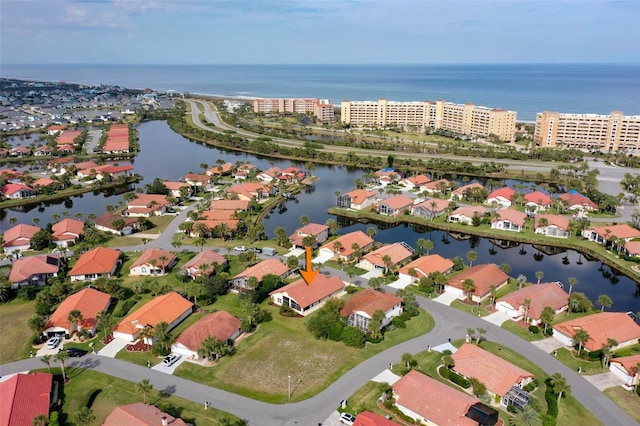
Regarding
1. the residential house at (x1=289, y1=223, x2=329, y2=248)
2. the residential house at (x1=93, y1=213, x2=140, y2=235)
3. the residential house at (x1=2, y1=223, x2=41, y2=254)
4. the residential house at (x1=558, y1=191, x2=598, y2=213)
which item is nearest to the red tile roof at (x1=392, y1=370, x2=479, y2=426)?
the residential house at (x1=289, y1=223, x2=329, y2=248)

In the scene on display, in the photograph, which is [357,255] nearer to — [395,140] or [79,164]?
[79,164]

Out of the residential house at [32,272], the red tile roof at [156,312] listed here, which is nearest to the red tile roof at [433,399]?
the red tile roof at [156,312]

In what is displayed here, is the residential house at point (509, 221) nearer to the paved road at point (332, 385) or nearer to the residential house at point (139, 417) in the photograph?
the paved road at point (332, 385)

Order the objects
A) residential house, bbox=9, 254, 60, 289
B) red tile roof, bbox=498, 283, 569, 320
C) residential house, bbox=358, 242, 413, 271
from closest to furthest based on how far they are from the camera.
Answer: red tile roof, bbox=498, 283, 569, 320
residential house, bbox=9, 254, 60, 289
residential house, bbox=358, 242, 413, 271

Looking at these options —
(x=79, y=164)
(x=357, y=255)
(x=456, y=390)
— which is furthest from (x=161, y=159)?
(x=456, y=390)

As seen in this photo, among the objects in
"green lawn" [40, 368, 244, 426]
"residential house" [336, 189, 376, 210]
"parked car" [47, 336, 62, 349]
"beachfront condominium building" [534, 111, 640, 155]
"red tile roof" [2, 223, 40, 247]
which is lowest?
"green lawn" [40, 368, 244, 426]

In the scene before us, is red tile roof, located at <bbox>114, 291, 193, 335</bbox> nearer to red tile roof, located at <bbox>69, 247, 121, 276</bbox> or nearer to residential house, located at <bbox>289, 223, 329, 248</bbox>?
red tile roof, located at <bbox>69, 247, 121, 276</bbox>
